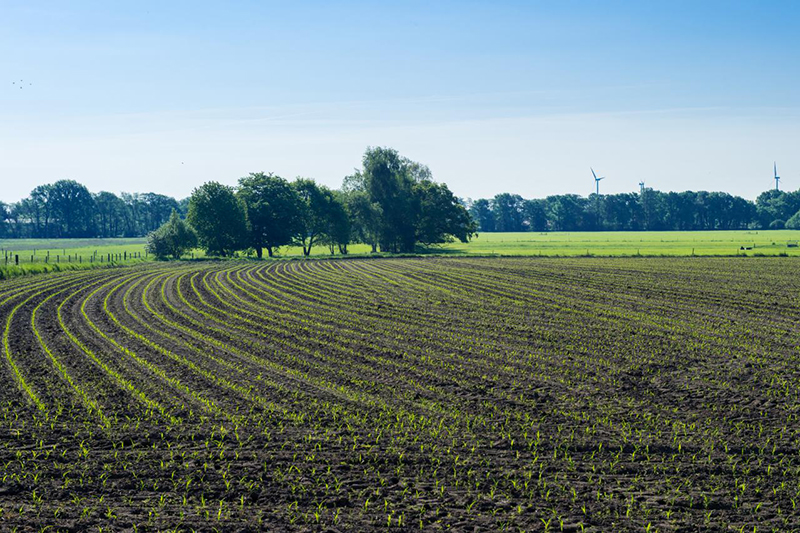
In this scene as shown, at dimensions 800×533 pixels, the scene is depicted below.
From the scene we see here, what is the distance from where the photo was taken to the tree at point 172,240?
299ft

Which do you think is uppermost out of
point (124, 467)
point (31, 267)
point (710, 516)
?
point (31, 267)

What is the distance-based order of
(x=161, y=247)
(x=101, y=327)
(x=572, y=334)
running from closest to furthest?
(x=572, y=334), (x=101, y=327), (x=161, y=247)

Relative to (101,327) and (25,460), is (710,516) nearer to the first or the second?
(25,460)

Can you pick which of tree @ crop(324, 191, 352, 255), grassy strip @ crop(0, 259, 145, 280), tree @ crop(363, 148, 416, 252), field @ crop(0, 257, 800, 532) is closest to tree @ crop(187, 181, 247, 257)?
tree @ crop(324, 191, 352, 255)

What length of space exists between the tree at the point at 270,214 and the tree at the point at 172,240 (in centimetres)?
799

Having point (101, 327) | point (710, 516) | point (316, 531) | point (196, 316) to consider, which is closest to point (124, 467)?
point (316, 531)

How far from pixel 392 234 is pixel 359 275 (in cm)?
4834

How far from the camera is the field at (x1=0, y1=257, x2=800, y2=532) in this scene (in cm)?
1027

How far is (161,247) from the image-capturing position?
91125mm

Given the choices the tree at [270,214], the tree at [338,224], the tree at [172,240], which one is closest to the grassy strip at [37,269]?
the tree at [172,240]

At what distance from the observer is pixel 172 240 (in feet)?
300

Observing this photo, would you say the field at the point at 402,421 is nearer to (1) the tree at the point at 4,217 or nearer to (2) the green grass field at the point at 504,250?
(2) the green grass field at the point at 504,250

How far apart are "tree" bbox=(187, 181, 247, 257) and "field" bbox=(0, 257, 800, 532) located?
210 feet

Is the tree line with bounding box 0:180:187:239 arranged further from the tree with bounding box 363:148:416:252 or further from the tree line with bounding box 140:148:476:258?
the tree with bounding box 363:148:416:252
